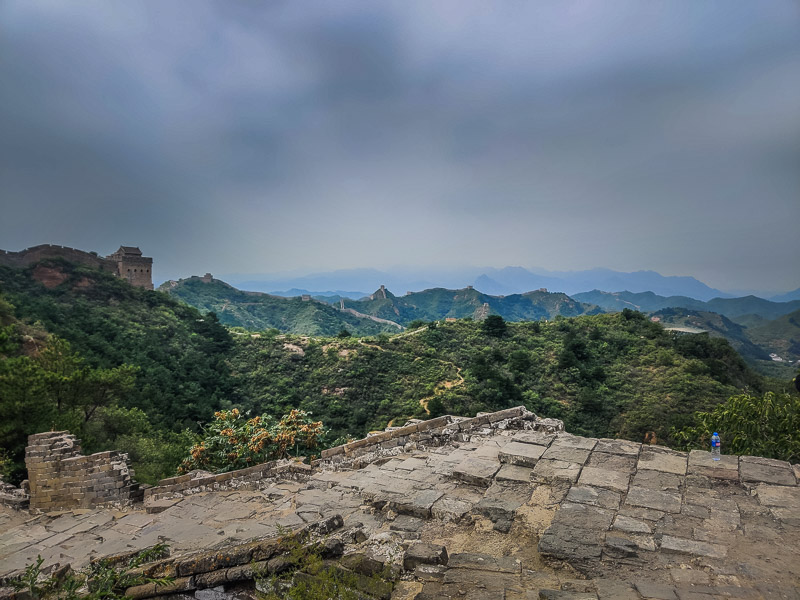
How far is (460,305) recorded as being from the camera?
97625mm

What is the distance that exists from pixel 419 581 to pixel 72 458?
7362 millimetres

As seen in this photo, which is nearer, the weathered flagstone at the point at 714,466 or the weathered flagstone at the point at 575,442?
the weathered flagstone at the point at 714,466

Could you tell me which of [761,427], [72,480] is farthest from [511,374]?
[72,480]

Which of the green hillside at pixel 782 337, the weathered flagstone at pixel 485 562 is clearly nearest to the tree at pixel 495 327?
the weathered flagstone at pixel 485 562

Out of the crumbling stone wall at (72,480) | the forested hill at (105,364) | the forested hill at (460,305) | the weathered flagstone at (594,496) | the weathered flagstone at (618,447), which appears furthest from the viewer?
the forested hill at (460,305)

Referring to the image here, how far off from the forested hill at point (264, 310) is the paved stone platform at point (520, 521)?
49.7 meters

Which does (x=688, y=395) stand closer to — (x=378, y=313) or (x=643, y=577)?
(x=643, y=577)

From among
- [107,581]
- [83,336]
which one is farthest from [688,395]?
[83,336]

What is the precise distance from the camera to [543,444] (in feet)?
20.6

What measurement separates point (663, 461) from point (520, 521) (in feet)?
8.51

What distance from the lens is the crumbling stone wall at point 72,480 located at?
23.8ft

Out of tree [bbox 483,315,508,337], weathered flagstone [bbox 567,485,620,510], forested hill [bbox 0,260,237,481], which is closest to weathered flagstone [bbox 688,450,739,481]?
weathered flagstone [bbox 567,485,620,510]

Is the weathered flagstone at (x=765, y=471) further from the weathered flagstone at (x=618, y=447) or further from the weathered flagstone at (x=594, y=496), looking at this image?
the weathered flagstone at (x=594, y=496)

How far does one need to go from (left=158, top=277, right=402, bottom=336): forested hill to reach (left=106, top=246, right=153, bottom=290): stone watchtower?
15648 millimetres
